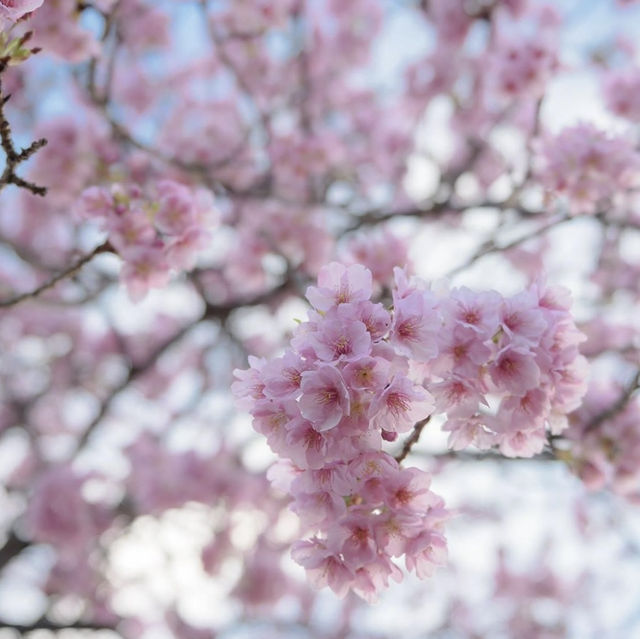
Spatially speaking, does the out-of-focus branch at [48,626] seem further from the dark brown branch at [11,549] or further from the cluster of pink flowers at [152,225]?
the cluster of pink flowers at [152,225]

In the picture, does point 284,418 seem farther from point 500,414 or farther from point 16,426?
point 16,426

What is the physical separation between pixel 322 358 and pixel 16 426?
6.64 meters

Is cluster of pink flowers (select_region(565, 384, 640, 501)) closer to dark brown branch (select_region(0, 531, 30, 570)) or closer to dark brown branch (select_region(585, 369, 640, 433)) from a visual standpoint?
dark brown branch (select_region(585, 369, 640, 433))

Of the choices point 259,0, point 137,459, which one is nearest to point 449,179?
point 259,0

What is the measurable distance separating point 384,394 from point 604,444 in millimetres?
1496

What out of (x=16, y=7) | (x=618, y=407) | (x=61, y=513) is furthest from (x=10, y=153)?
(x=61, y=513)

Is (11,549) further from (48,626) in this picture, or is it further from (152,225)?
(152,225)

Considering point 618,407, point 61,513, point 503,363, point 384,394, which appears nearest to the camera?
point 384,394

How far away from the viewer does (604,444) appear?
2496mm

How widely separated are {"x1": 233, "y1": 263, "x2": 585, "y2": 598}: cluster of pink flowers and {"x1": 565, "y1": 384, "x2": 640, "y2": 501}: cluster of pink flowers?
0.93m

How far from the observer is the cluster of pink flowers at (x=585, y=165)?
294cm

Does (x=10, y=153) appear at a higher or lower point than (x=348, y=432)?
higher

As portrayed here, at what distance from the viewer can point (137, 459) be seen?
566cm

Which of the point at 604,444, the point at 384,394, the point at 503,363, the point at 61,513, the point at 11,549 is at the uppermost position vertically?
the point at 384,394
